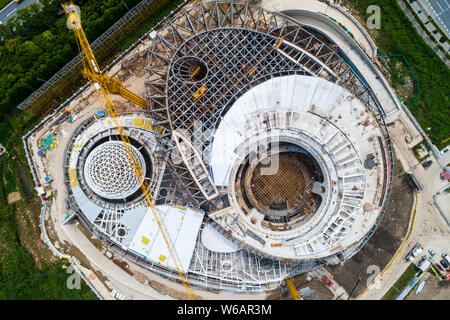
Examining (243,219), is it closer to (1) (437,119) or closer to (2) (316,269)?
(2) (316,269)

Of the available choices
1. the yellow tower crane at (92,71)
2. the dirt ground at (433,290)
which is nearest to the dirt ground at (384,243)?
the dirt ground at (433,290)

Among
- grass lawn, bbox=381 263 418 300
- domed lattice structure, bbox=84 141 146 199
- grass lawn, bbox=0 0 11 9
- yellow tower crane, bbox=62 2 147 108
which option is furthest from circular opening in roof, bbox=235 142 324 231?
grass lawn, bbox=0 0 11 9

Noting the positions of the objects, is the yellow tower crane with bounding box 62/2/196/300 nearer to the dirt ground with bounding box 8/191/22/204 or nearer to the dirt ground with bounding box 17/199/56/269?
the dirt ground with bounding box 17/199/56/269

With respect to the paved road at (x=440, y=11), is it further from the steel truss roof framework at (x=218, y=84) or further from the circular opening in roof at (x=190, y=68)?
the circular opening in roof at (x=190, y=68)

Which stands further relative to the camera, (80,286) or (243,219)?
(80,286)

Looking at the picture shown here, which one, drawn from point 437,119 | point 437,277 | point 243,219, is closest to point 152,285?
point 243,219

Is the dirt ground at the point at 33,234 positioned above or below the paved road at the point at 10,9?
below

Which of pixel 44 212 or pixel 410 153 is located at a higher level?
pixel 44 212
